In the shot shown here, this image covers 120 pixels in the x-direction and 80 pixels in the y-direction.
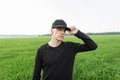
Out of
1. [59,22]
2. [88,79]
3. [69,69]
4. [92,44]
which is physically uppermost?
[59,22]

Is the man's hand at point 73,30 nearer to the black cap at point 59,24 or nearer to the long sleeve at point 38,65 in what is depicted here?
the black cap at point 59,24

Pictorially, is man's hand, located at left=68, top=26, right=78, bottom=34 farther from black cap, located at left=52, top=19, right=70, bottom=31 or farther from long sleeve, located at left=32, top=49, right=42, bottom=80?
long sleeve, located at left=32, top=49, right=42, bottom=80

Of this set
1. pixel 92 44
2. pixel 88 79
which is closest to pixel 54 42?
pixel 92 44

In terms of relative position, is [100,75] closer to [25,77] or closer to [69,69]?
[25,77]

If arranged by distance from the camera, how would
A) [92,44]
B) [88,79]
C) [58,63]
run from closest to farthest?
[58,63] < [92,44] < [88,79]

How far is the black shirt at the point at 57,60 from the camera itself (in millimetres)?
4855

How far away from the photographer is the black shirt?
4.86m

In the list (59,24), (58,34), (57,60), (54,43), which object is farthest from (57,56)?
(59,24)

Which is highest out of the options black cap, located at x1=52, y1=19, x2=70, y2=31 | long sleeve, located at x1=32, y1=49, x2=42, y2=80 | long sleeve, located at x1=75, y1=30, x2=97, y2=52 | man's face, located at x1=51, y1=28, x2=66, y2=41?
black cap, located at x1=52, y1=19, x2=70, y2=31

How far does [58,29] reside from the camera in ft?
16.0

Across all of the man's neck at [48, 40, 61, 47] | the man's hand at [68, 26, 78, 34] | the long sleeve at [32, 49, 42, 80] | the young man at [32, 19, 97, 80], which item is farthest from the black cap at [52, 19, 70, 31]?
the long sleeve at [32, 49, 42, 80]

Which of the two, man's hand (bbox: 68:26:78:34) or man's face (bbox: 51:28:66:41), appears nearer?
man's face (bbox: 51:28:66:41)

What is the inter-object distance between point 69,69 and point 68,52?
261 mm

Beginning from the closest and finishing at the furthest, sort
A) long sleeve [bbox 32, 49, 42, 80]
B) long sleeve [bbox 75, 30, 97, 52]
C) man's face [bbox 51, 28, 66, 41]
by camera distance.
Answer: man's face [bbox 51, 28, 66, 41] → long sleeve [bbox 32, 49, 42, 80] → long sleeve [bbox 75, 30, 97, 52]
